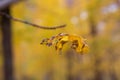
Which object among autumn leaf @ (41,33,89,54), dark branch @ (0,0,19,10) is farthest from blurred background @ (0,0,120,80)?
autumn leaf @ (41,33,89,54)

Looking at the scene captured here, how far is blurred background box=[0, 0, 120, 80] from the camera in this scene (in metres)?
7.16

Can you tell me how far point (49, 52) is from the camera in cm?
1011

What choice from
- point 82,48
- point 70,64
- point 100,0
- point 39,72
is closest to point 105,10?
point 100,0

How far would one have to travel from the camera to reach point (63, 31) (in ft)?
26.1

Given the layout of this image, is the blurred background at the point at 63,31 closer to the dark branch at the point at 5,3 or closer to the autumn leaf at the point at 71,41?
the dark branch at the point at 5,3

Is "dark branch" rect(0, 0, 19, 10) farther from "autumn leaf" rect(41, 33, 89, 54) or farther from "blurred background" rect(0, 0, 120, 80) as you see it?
"autumn leaf" rect(41, 33, 89, 54)

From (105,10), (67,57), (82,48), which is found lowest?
(82,48)

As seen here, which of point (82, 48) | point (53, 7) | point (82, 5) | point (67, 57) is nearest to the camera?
point (82, 48)

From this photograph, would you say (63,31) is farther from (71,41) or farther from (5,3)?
(71,41)

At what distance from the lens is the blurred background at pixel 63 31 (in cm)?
716

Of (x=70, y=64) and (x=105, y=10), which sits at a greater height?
(x=105, y=10)

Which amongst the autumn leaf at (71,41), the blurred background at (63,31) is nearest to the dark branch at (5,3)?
the blurred background at (63,31)

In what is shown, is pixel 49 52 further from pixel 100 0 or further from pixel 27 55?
pixel 100 0

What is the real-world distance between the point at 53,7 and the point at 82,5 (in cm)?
98
